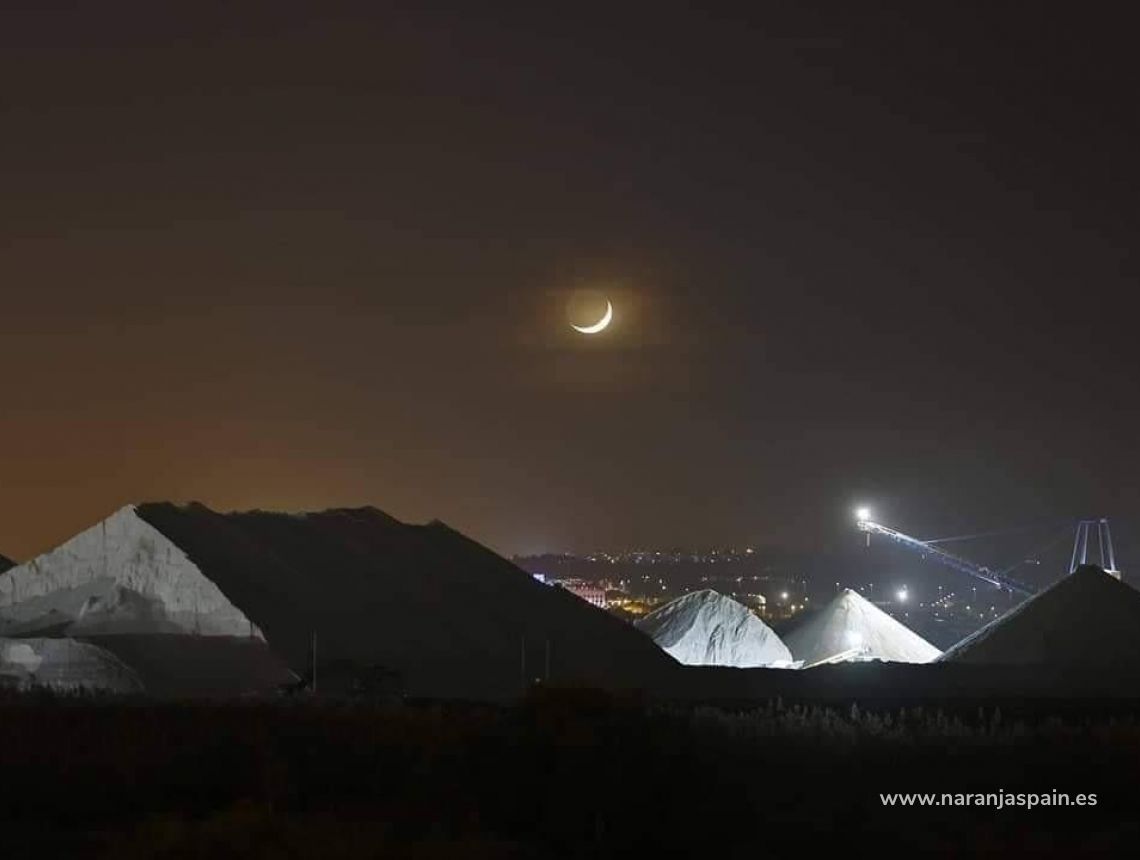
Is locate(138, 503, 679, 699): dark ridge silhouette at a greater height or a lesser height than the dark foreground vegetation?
greater

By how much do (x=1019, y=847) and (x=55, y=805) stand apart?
9.84 m

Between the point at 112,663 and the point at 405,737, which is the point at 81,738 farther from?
the point at 112,663

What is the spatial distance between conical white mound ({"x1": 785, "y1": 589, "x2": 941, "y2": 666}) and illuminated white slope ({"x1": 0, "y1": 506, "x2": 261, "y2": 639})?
81.9ft

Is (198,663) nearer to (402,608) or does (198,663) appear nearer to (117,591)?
(117,591)

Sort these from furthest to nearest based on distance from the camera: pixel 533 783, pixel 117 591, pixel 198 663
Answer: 1. pixel 117 591
2. pixel 198 663
3. pixel 533 783

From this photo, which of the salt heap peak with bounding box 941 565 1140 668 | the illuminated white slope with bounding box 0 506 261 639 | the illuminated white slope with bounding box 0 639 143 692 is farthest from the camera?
the salt heap peak with bounding box 941 565 1140 668

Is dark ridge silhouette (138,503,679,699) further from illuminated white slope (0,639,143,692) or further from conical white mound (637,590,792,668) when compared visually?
conical white mound (637,590,792,668)

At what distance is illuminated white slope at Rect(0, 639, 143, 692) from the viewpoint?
1276 inches

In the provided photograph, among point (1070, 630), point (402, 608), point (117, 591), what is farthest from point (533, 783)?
point (1070, 630)

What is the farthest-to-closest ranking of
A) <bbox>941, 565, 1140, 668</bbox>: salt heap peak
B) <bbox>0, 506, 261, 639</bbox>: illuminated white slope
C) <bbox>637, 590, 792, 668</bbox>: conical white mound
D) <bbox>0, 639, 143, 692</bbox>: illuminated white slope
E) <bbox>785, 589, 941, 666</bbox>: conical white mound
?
<bbox>785, 589, 941, 666</bbox>: conical white mound → <bbox>637, 590, 792, 668</bbox>: conical white mound → <bbox>941, 565, 1140, 668</bbox>: salt heap peak → <bbox>0, 506, 261, 639</bbox>: illuminated white slope → <bbox>0, 639, 143, 692</bbox>: illuminated white slope

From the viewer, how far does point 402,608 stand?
40406mm

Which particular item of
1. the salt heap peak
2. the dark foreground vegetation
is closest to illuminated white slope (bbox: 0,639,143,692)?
the dark foreground vegetation

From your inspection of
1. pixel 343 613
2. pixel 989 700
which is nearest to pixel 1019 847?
pixel 989 700

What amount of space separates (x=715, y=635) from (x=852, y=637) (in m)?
5.29
